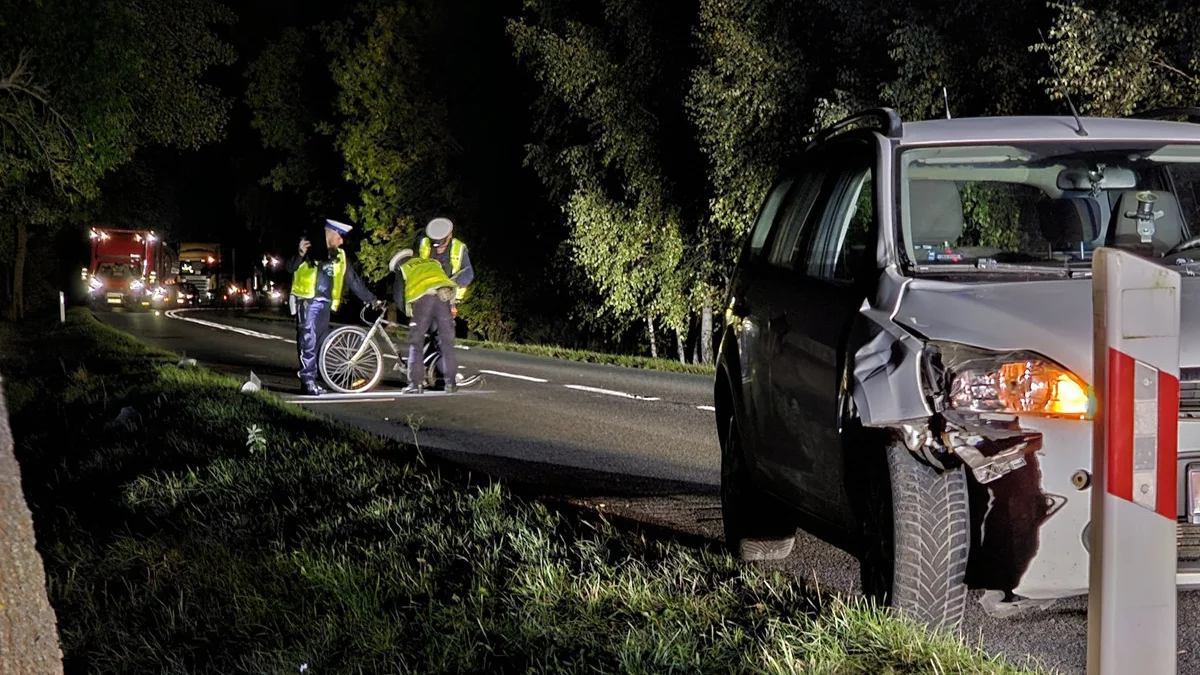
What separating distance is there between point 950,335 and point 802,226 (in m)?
1.78

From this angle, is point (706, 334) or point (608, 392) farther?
point (706, 334)

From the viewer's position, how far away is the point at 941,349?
4672 mm

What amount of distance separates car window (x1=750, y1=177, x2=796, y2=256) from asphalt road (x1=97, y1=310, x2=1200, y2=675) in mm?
1414

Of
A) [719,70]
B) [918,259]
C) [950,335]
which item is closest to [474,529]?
[918,259]

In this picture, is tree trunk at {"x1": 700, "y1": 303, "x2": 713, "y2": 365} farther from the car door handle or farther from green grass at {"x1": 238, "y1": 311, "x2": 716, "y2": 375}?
the car door handle

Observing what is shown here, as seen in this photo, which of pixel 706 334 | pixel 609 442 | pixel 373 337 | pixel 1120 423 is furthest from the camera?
pixel 706 334

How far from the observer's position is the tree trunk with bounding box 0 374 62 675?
417 centimetres

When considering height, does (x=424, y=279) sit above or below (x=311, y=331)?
above

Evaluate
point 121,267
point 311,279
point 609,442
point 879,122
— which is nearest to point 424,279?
point 311,279

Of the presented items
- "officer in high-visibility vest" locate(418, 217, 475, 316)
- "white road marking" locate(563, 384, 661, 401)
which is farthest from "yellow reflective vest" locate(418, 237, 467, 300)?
"white road marking" locate(563, 384, 661, 401)

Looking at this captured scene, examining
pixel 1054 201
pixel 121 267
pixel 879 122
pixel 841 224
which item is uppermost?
pixel 879 122

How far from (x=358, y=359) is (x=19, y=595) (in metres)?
12.6

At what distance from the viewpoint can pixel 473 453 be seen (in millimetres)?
11070

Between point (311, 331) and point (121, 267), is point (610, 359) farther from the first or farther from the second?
point (121, 267)
